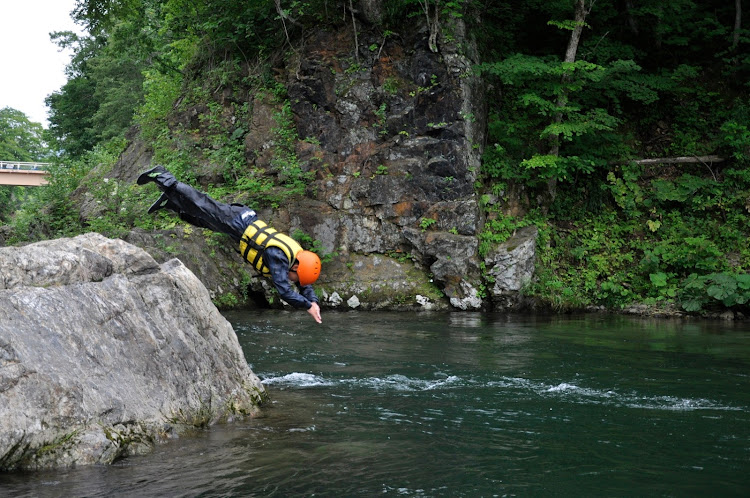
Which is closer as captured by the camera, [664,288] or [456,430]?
[456,430]

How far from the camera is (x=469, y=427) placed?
7.24 meters

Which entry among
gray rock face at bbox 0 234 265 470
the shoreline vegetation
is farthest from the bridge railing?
gray rock face at bbox 0 234 265 470

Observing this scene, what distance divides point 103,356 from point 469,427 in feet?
12.1

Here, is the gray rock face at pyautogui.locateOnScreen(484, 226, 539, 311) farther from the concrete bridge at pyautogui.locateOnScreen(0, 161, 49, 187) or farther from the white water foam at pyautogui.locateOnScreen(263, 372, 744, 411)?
the concrete bridge at pyautogui.locateOnScreen(0, 161, 49, 187)

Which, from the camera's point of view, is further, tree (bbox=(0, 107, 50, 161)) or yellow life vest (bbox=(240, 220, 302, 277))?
tree (bbox=(0, 107, 50, 161))

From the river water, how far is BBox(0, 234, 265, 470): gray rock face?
0.87ft

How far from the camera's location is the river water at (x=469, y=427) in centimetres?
555

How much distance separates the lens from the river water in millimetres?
5551

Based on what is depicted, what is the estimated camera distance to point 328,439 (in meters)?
6.78

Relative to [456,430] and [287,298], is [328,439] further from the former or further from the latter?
[287,298]

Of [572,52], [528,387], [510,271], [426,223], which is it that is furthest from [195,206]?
[572,52]

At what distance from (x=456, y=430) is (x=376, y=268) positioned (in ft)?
36.8

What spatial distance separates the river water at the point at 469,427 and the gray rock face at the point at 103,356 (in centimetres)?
27

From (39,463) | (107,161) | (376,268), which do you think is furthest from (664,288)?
(107,161)
